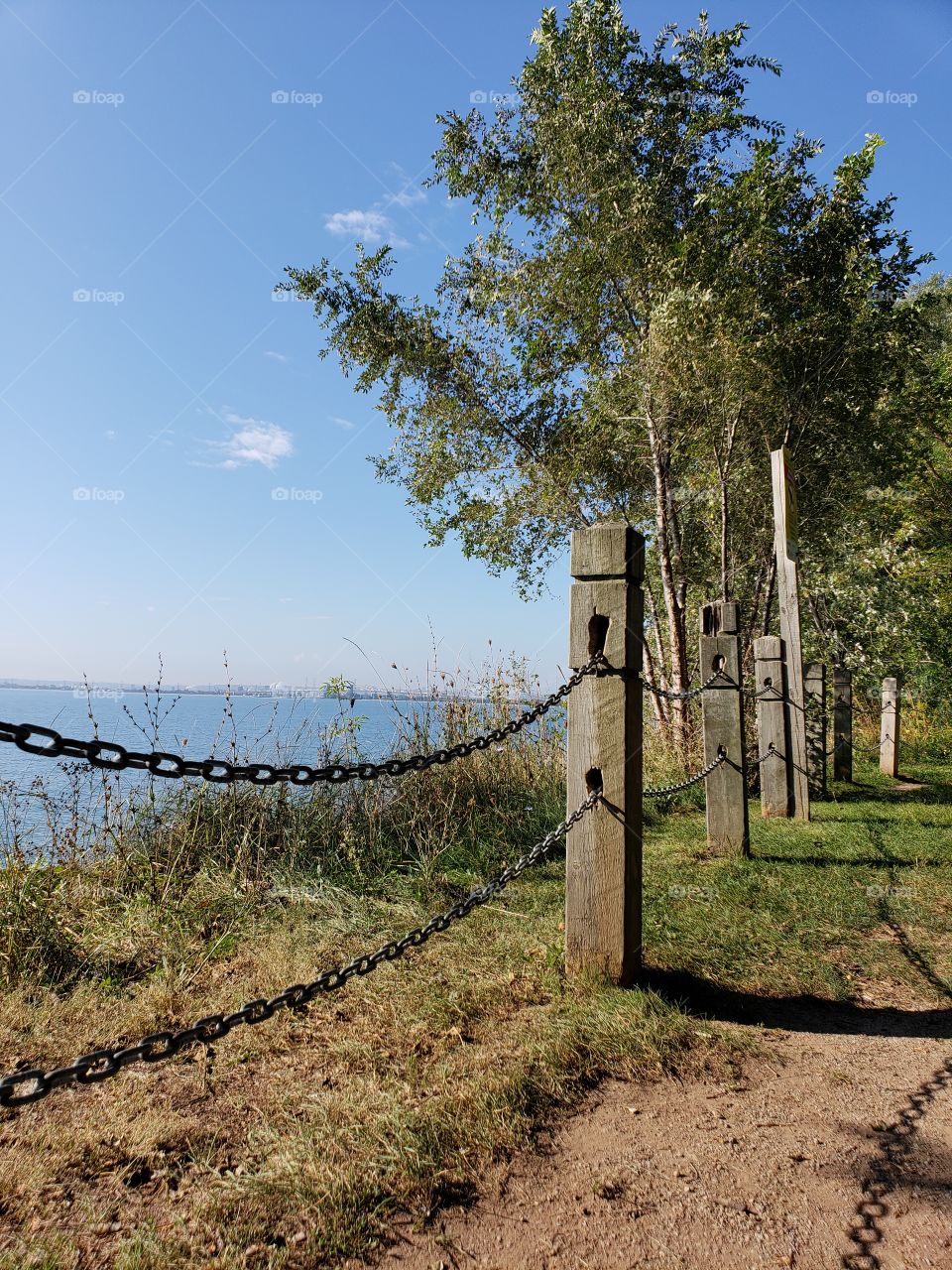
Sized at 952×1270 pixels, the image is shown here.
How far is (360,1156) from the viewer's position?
2.09m

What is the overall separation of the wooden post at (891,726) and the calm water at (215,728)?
7860 mm

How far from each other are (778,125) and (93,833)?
40.8 ft

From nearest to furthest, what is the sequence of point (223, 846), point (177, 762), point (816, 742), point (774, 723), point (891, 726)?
1. point (177, 762)
2. point (223, 846)
3. point (774, 723)
4. point (816, 742)
5. point (891, 726)

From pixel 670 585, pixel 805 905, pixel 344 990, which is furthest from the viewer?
pixel 670 585

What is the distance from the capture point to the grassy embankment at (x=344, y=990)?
1.99m

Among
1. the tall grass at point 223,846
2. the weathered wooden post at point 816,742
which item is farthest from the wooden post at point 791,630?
the tall grass at point 223,846

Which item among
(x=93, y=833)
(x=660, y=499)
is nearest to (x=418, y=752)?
(x=93, y=833)

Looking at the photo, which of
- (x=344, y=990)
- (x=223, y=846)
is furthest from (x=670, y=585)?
(x=344, y=990)

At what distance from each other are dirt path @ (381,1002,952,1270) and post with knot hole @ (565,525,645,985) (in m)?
0.65

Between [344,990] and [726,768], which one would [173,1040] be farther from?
[726,768]

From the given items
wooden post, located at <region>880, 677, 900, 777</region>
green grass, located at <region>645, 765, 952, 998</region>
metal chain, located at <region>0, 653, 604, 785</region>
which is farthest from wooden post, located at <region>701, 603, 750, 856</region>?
wooden post, located at <region>880, 677, 900, 777</region>

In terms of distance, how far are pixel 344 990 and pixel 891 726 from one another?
10588 millimetres

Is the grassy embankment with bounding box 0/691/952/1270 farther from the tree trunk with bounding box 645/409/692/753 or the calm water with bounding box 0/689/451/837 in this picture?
the tree trunk with bounding box 645/409/692/753

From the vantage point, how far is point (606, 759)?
314 cm
